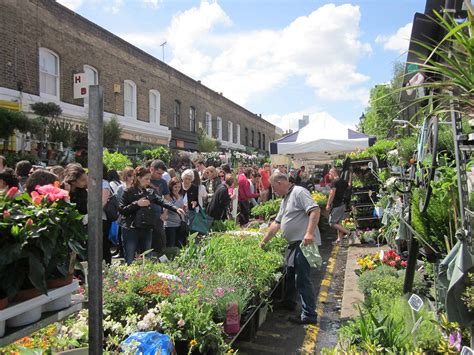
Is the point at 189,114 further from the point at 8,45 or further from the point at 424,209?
the point at 424,209

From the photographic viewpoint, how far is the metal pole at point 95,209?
1.68m

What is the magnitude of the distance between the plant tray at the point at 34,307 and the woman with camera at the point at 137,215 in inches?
149

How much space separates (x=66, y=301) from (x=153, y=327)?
1409 millimetres

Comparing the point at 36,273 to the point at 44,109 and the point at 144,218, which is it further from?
the point at 44,109

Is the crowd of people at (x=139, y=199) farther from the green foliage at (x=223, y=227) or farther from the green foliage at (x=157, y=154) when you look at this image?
the green foliage at (x=157, y=154)

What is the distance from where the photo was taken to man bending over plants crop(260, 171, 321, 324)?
201 inches

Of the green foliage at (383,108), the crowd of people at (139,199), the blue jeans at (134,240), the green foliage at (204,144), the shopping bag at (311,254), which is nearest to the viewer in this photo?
the green foliage at (383,108)

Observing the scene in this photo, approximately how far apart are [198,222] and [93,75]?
40.8ft

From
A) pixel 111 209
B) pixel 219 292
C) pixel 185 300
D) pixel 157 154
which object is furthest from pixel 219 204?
pixel 157 154

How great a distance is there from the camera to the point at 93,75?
17281 mm

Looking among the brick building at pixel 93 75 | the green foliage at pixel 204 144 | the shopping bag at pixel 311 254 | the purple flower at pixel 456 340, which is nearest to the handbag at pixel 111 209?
the shopping bag at pixel 311 254

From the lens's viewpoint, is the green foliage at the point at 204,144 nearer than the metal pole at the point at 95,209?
No

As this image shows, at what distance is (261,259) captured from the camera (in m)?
4.97

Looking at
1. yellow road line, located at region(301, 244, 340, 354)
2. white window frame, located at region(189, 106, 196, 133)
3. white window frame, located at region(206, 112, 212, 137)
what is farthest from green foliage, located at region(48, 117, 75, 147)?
white window frame, located at region(206, 112, 212, 137)
